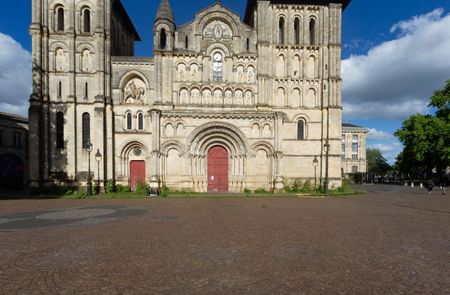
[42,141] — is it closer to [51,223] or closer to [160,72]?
[160,72]

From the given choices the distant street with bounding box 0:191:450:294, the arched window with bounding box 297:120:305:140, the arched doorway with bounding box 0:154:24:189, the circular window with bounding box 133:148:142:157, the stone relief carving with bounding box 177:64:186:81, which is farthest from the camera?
the arched doorway with bounding box 0:154:24:189

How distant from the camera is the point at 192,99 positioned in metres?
26.7

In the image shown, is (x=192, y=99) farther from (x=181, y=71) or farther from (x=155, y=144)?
(x=155, y=144)

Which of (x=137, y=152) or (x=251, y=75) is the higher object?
(x=251, y=75)

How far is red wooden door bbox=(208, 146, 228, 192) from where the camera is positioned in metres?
26.7

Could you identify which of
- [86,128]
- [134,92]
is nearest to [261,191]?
[134,92]

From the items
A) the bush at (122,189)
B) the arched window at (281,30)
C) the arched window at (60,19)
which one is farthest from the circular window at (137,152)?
the arched window at (281,30)

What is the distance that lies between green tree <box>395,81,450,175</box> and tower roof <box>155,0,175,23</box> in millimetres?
35456

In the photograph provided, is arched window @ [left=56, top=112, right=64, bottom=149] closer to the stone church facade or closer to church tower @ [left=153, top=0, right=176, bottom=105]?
the stone church facade

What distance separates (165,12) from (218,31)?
221 inches

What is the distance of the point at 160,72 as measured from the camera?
85.6ft

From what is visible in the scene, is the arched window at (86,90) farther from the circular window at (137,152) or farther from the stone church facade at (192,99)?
the circular window at (137,152)

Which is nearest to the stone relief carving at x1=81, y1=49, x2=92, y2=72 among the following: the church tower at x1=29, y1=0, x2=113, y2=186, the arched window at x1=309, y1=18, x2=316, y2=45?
the church tower at x1=29, y1=0, x2=113, y2=186

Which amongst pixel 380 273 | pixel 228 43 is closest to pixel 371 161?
pixel 228 43
